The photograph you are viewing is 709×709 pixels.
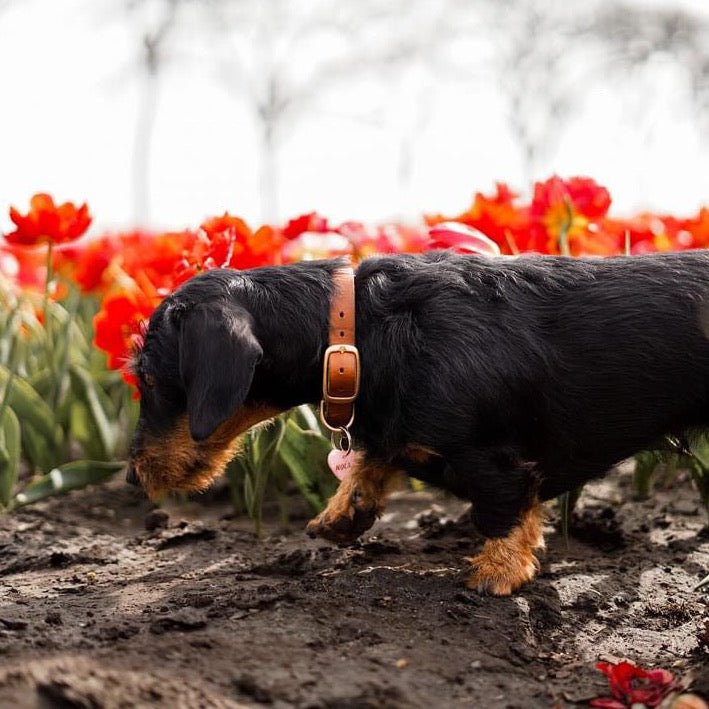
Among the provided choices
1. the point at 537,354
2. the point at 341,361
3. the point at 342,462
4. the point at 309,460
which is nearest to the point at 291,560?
A: the point at 342,462

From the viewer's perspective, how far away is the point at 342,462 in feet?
11.0

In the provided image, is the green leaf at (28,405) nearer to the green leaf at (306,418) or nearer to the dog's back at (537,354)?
the green leaf at (306,418)

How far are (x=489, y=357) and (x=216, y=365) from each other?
2.75 feet

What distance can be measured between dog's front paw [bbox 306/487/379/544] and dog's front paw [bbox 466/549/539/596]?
1.47 ft

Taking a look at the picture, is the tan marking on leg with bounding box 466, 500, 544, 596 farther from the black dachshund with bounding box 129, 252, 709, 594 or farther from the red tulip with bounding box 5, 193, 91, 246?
the red tulip with bounding box 5, 193, 91, 246

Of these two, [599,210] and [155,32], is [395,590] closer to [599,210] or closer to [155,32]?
[599,210]

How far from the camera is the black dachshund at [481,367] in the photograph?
2.91m

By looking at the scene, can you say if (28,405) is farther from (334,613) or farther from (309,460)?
(334,613)

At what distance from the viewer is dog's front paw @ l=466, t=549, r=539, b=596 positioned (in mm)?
3012

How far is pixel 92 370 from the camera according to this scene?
500cm

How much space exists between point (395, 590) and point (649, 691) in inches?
36.3

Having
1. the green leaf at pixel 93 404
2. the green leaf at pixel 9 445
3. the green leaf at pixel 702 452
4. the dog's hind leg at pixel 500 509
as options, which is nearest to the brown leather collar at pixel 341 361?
the dog's hind leg at pixel 500 509

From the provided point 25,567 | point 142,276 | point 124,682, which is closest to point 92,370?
point 142,276

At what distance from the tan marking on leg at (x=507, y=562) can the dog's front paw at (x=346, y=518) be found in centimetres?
43
